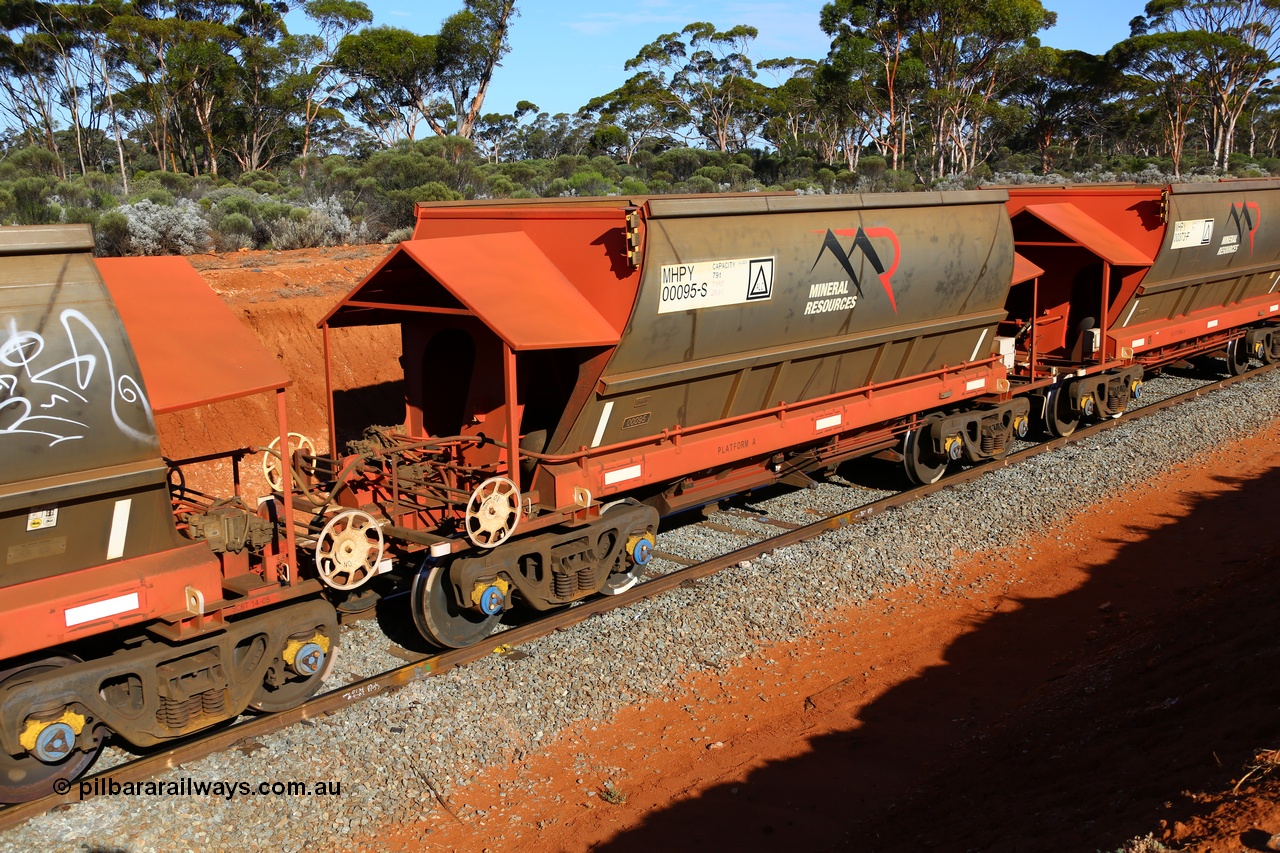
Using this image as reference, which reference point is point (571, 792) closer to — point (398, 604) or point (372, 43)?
point (398, 604)

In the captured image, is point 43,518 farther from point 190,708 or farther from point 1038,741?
point 1038,741

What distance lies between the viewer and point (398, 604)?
364 inches

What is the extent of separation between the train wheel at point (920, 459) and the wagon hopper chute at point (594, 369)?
1.53 m

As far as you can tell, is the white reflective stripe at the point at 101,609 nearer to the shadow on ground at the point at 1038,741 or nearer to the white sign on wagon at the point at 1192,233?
the shadow on ground at the point at 1038,741

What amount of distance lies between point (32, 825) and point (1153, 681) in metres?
6.53

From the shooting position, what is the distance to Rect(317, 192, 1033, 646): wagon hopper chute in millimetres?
8086

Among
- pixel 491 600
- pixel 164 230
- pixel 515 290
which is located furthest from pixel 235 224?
pixel 491 600

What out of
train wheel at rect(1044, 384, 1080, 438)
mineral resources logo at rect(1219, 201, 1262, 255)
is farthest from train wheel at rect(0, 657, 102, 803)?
mineral resources logo at rect(1219, 201, 1262, 255)

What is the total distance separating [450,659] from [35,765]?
2.70 metres

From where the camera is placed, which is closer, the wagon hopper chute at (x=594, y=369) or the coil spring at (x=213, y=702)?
the coil spring at (x=213, y=702)

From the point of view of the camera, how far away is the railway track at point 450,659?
6277mm

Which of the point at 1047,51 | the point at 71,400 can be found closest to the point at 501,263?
the point at 71,400

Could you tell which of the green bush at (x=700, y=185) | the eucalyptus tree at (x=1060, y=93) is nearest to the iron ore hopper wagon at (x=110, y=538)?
the green bush at (x=700, y=185)

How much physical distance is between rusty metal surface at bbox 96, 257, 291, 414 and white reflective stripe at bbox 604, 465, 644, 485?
9.73 feet
